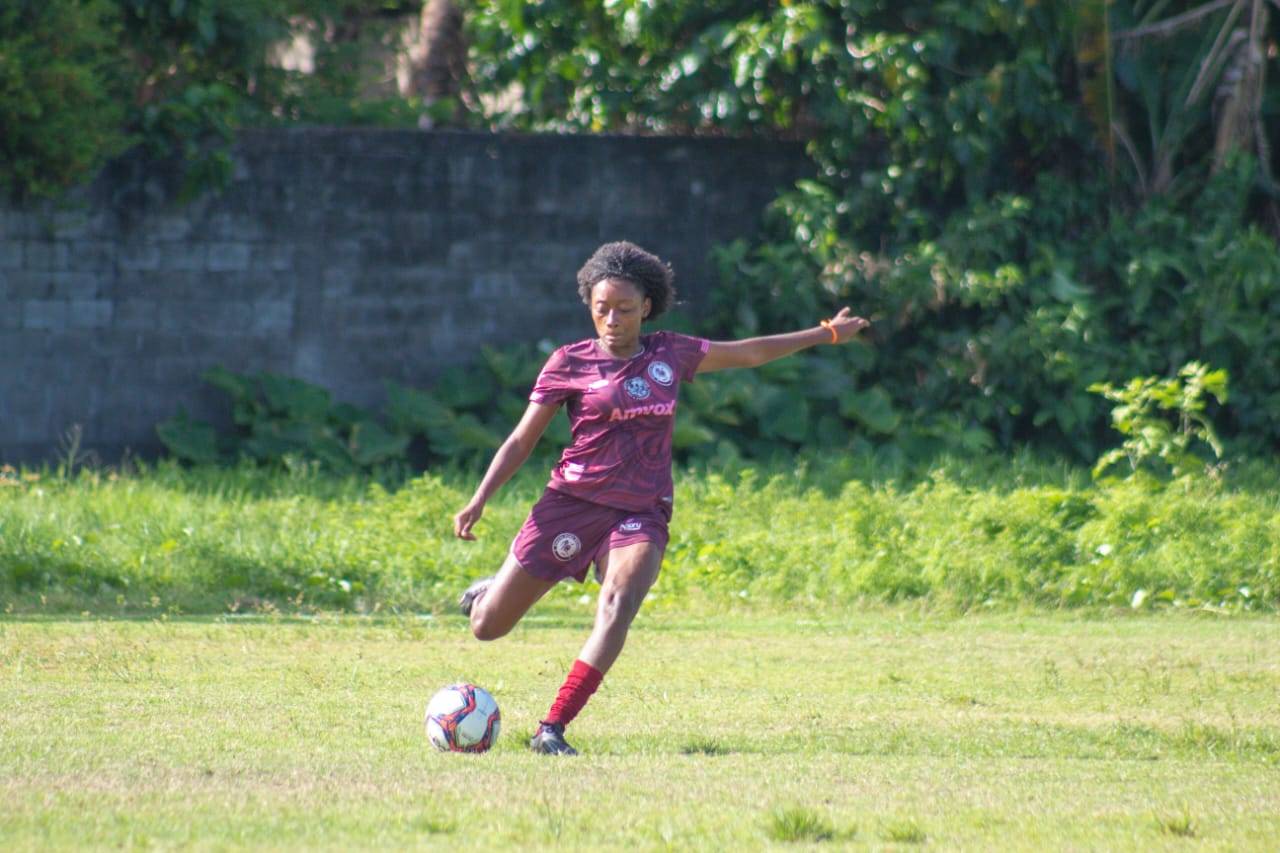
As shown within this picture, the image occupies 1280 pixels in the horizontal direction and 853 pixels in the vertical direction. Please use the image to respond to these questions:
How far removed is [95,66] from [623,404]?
28.4 ft

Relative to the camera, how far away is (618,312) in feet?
22.4

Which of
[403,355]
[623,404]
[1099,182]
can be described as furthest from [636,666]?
[1099,182]

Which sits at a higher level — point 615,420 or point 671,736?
point 615,420

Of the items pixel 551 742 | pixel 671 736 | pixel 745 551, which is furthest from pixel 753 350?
pixel 745 551

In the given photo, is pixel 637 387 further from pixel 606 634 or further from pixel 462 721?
pixel 462 721

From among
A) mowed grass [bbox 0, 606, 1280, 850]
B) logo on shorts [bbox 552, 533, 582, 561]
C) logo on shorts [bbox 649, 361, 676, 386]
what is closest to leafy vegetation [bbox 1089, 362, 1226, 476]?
mowed grass [bbox 0, 606, 1280, 850]

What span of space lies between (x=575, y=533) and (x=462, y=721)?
0.92m

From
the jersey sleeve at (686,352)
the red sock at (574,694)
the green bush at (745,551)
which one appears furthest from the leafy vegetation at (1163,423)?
the red sock at (574,694)

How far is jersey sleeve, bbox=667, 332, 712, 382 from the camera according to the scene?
23.0 ft

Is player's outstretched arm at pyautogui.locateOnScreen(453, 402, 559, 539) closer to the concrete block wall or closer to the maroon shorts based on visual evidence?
the maroon shorts

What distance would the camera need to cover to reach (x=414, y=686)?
789 cm

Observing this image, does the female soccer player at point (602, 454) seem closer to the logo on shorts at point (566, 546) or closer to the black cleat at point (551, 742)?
the logo on shorts at point (566, 546)

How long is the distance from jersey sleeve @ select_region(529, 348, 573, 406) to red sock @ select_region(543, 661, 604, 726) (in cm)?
109

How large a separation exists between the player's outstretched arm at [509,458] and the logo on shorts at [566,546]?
0.31 metres
